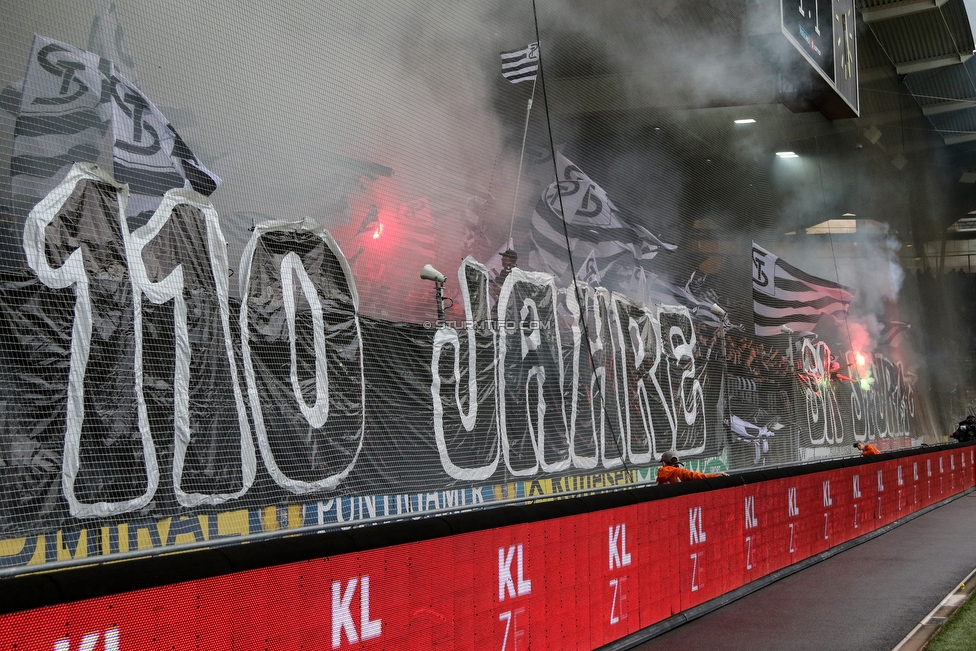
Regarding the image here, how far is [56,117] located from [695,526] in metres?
5.08

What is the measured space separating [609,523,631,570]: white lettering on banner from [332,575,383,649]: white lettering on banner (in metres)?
2.34

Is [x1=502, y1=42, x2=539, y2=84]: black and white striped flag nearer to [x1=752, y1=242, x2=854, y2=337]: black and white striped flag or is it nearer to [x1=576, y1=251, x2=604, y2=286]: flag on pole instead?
[x1=576, y1=251, x2=604, y2=286]: flag on pole

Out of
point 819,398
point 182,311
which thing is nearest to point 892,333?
point 819,398

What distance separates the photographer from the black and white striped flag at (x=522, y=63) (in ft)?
31.6

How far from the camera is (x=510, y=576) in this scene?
198 inches

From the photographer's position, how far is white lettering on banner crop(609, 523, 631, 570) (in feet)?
19.7

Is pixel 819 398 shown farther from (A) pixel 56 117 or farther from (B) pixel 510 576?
(A) pixel 56 117

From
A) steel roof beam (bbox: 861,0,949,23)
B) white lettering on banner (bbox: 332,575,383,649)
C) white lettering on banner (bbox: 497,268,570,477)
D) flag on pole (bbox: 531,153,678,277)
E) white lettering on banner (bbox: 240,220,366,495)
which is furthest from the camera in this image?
steel roof beam (bbox: 861,0,949,23)

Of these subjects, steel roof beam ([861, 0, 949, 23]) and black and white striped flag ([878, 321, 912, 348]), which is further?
black and white striped flag ([878, 321, 912, 348])

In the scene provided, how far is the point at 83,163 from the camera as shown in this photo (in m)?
5.11

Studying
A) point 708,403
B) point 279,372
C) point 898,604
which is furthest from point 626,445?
point 279,372

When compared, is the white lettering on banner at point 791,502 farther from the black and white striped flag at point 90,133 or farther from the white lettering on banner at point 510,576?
the black and white striped flag at point 90,133

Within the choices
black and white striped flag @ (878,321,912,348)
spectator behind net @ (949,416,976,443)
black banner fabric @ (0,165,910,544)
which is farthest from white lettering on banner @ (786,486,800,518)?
spectator behind net @ (949,416,976,443)

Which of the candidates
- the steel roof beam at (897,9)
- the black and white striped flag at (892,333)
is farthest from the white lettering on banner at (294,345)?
the black and white striped flag at (892,333)
